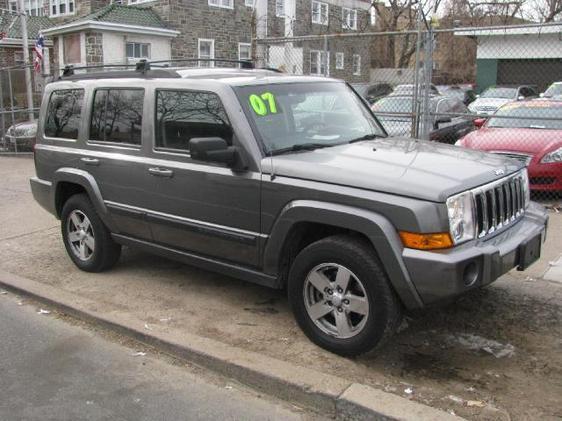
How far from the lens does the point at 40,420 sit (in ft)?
11.6

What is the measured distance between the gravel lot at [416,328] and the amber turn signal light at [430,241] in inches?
33.0

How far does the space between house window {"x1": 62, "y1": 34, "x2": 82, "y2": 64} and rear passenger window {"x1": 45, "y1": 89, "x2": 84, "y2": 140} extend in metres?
19.3

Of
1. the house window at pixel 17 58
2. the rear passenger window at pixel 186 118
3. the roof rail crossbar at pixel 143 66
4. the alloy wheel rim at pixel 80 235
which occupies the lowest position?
the alloy wheel rim at pixel 80 235

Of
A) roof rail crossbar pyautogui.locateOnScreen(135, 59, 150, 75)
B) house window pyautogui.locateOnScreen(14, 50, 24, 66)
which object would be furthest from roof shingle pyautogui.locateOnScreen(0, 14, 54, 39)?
roof rail crossbar pyautogui.locateOnScreen(135, 59, 150, 75)

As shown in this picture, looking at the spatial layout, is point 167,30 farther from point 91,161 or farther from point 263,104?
point 263,104

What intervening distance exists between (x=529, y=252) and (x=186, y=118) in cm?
265

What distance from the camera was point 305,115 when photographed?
4730mm

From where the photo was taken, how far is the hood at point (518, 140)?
27.7 ft

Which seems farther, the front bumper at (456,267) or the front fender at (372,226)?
the front fender at (372,226)

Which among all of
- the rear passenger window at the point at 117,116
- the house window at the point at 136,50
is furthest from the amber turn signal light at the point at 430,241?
the house window at the point at 136,50

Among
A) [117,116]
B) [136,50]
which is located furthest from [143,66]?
[136,50]

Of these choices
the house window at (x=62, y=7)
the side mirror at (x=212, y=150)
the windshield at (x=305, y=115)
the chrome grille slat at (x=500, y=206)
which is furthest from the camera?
the house window at (x=62, y=7)

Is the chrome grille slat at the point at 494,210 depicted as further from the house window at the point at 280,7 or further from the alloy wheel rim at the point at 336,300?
the house window at the point at 280,7

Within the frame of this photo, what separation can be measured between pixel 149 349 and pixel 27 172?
941 centimetres
